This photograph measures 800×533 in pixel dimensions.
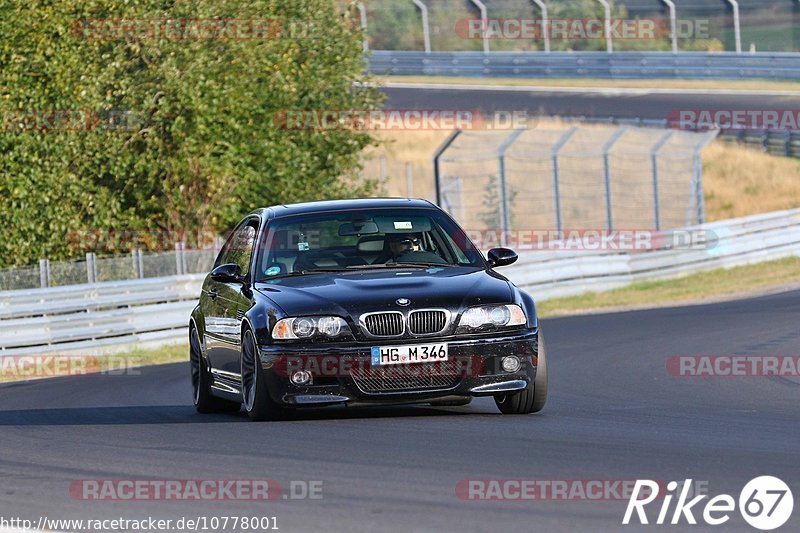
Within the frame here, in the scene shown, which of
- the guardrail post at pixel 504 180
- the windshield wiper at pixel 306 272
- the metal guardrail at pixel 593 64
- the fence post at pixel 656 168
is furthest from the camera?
the metal guardrail at pixel 593 64

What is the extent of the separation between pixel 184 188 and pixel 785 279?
33.5ft

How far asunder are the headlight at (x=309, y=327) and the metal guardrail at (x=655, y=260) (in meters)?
15.3

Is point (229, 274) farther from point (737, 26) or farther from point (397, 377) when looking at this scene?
point (737, 26)

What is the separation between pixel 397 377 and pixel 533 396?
1.03 meters

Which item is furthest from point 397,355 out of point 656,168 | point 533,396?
point 656,168

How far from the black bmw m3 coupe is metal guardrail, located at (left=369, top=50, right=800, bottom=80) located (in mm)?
30543

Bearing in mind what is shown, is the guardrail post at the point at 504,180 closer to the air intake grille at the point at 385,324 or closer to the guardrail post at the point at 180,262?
the guardrail post at the point at 180,262

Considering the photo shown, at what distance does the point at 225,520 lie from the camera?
21.8 ft

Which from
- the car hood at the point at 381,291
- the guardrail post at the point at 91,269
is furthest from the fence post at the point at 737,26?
the car hood at the point at 381,291

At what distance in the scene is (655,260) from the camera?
27.8 m

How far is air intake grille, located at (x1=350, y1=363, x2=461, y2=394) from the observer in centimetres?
997

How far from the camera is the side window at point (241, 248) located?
38.4 ft

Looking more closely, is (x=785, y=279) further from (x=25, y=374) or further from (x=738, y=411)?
(x=738, y=411)

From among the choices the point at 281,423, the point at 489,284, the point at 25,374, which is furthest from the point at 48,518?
the point at 25,374
